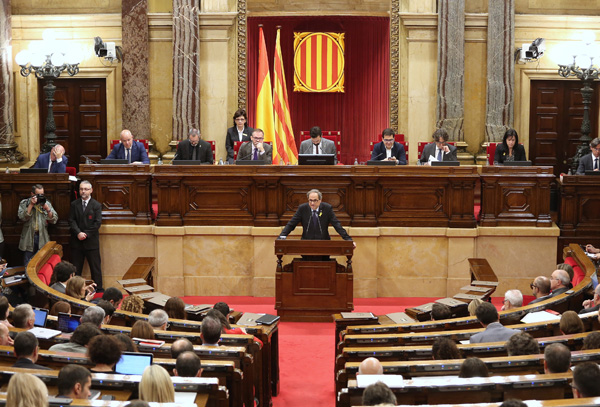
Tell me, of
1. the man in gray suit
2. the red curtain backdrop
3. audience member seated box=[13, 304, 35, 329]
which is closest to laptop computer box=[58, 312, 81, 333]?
audience member seated box=[13, 304, 35, 329]

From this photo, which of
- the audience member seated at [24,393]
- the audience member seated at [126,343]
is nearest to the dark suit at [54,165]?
the audience member seated at [126,343]

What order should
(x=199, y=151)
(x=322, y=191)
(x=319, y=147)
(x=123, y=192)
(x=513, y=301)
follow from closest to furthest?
(x=513, y=301)
(x=322, y=191)
(x=123, y=192)
(x=199, y=151)
(x=319, y=147)

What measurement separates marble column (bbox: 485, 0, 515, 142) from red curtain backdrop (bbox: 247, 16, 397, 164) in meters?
1.72

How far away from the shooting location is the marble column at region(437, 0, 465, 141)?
13828mm

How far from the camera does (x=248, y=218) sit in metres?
10.7

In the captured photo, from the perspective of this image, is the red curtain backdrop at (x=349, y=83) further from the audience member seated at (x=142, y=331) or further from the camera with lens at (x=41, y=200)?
the audience member seated at (x=142, y=331)

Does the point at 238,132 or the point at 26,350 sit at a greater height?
the point at 238,132

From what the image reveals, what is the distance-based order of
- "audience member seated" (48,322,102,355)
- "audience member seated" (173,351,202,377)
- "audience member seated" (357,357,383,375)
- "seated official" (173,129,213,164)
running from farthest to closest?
"seated official" (173,129,213,164) < "audience member seated" (48,322,102,355) < "audience member seated" (357,357,383,375) < "audience member seated" (173,351,202,377)

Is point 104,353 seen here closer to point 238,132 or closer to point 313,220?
point 313,220

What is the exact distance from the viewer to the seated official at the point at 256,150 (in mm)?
11391

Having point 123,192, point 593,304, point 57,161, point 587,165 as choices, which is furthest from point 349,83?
point 593,304

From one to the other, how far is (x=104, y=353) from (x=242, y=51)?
9557 millimetres

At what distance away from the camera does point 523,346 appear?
5.60 meters

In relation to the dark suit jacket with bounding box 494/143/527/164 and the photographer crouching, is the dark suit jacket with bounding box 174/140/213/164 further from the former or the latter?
the dark suit jacket with bounding box 494/143/527/164
